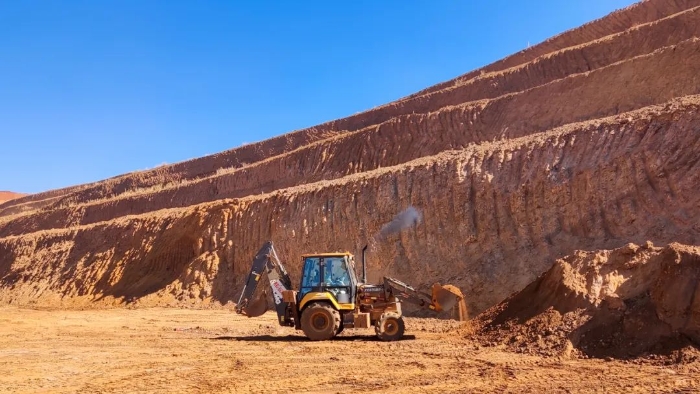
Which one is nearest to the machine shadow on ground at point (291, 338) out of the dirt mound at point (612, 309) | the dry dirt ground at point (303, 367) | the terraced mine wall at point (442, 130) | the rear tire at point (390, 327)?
the dry dirt ground at point (303, 367)

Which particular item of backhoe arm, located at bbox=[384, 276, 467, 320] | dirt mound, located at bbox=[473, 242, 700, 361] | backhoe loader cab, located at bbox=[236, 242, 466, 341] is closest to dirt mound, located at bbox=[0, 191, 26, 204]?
backhoe loader cab, located at bbox=[236, 242, 466, 341]

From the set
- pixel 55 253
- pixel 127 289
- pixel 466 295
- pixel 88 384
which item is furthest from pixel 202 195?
pixel 88 384

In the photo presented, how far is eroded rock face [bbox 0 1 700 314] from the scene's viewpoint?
14.4m

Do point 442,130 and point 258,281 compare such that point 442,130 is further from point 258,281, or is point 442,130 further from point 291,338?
point 291,338

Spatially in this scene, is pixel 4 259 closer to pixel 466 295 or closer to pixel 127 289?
pixel 127 289

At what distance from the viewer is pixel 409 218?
59.7ft

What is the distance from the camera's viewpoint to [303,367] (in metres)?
8.09

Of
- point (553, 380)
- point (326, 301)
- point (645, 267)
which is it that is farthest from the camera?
point (326, 301)

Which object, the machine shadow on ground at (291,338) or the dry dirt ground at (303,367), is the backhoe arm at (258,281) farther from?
the dry dirt ground at (303,367)

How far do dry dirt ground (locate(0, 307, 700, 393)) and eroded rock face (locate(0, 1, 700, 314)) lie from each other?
4.95 metres

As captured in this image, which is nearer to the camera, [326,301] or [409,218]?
[326,301]

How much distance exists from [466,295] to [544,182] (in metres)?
4.27

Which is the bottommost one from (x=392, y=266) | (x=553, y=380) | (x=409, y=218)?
(x=553, y=380)

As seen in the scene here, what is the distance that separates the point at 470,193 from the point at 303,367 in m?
10.8
